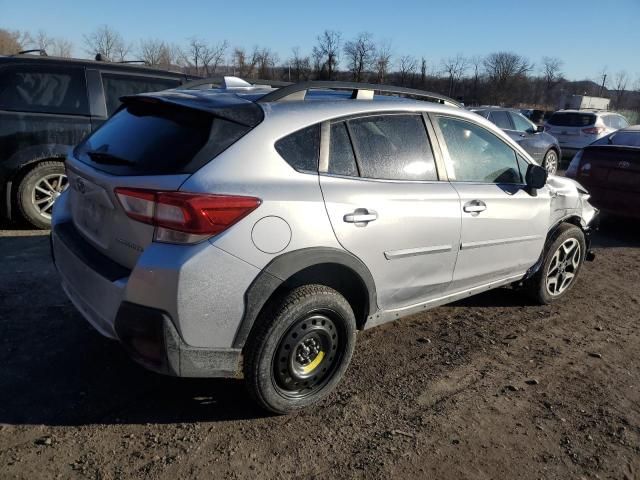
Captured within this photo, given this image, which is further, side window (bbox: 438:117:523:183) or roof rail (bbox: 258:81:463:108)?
side window (bbox: 438:117:523:183)

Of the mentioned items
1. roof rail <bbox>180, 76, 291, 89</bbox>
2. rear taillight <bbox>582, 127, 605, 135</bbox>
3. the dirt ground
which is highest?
roof rail <bbox>180, 76, 291, 89</bbox>

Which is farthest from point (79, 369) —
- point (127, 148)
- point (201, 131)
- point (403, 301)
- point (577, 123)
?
point (577, 123)

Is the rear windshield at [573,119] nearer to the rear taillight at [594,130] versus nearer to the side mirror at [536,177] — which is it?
the rear taillight at [594,130]

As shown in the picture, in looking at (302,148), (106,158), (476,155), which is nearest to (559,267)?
(476,155)

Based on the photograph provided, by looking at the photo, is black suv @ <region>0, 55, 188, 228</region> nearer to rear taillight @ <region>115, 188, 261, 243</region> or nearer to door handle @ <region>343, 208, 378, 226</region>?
rear taillight @ <region>115, 188, 261, 243</region>

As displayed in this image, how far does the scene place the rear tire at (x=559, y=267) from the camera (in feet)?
14.5

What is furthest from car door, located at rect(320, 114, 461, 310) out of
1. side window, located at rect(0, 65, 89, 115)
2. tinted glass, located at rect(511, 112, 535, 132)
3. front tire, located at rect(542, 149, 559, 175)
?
front tire, located at rect(542, 149, 559, 175)

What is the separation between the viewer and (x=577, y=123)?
15391 millimetres

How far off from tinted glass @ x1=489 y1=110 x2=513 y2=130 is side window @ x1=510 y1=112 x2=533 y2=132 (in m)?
0.21

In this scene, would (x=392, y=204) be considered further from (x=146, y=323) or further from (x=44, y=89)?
(x=44, y=89)

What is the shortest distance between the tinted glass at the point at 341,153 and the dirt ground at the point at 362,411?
1.31 metres

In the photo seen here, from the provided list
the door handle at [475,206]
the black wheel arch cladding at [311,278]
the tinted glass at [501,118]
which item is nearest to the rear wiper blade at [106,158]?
the black wheel arch cladding at [311,278]

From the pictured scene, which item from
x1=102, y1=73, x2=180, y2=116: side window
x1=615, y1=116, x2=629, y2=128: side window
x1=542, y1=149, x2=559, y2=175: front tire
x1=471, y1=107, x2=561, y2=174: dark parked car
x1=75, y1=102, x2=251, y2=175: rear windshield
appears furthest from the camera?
x1=615, y1=116, x2=629, y2=128: side window

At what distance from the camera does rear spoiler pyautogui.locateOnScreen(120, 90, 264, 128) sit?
2572 mm
